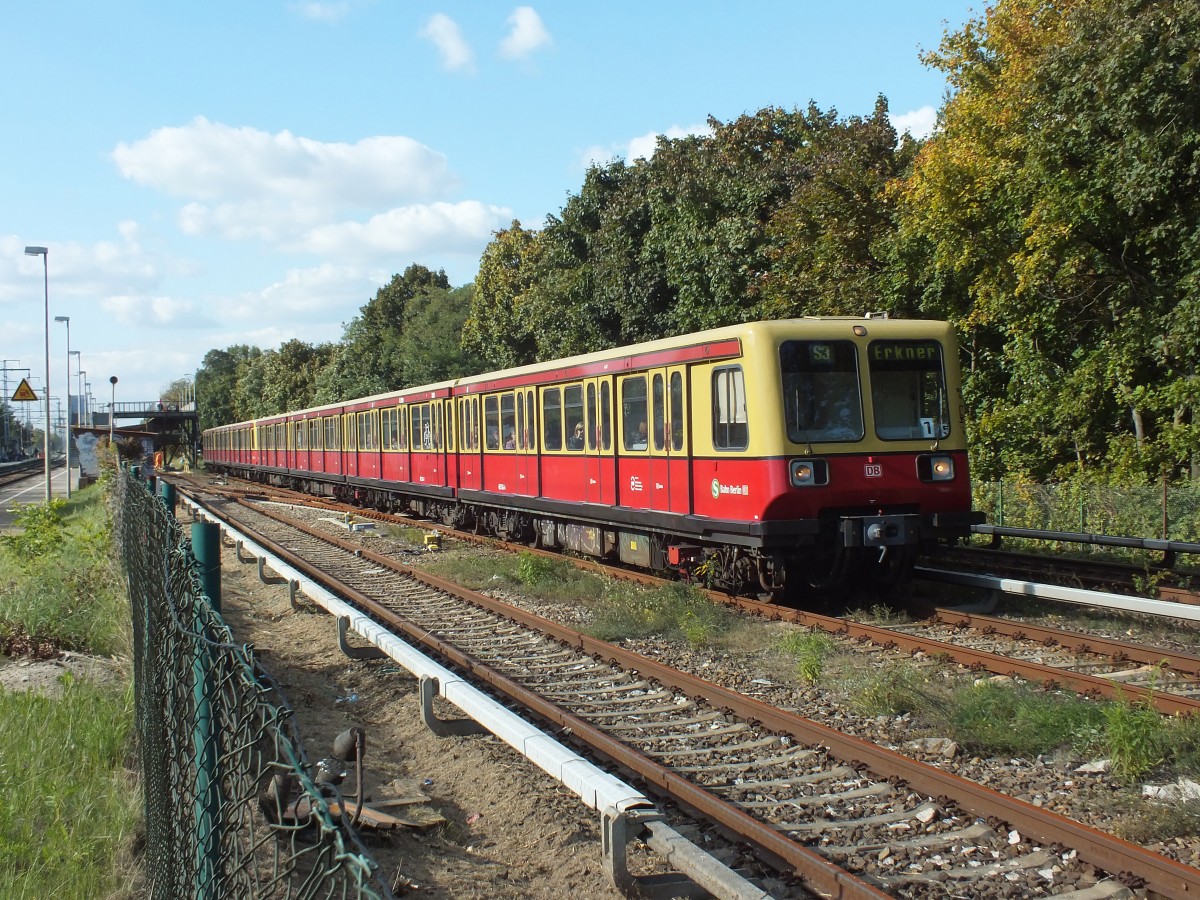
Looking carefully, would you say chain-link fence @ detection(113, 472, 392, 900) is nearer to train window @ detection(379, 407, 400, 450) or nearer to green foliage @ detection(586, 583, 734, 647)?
green foliage @ detection(586, 583, 734, 647)

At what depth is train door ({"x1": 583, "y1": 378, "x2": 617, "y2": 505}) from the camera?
44.6ft

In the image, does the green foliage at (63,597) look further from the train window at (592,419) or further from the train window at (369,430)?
the train window at (369,430)

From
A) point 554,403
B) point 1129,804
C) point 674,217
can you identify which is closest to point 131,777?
point 1129,804

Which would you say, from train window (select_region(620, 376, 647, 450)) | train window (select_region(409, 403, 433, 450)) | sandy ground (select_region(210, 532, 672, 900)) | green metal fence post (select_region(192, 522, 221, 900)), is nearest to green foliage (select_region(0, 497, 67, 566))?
sandy ground (select_region(210, 532, 672, 900))

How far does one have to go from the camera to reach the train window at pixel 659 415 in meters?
12.2

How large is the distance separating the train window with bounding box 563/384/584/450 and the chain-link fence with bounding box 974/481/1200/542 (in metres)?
7.67

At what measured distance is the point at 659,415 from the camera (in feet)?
40.5

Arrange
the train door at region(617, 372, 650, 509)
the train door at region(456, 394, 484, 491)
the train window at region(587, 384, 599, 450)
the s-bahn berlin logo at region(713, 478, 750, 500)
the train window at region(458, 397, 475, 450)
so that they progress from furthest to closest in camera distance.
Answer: the train window at region(458, 397, 475, 450), the train door at region(456, 394, 484, 491), the train window at region(587, 384, 599, 450), the train door at region(617, 372, 650, 509), the s-bahn berlin logo at region(713, 478, 750, 500)

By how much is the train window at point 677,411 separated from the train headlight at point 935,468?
8.28 feet

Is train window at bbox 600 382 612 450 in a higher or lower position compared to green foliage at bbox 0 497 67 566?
higher

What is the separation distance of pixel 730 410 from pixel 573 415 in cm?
399

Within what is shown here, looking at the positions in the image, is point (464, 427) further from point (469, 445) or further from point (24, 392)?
point (24, 392)

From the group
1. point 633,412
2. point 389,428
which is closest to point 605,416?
point 633,412

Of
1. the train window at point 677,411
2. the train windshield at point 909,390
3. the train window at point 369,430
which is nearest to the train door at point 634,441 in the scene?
the train window at point 677,411
